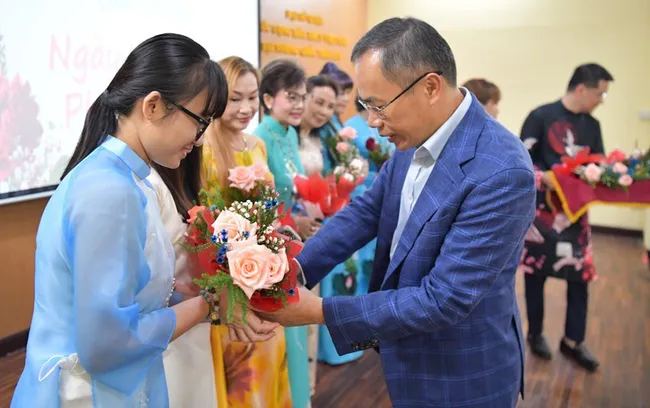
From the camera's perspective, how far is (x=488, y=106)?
145 inches

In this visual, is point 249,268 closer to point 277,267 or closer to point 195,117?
point 277,267

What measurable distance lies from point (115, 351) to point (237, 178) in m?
1.09

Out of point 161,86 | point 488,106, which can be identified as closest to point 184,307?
point 161,86

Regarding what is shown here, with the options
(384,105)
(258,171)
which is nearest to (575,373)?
(258,171)

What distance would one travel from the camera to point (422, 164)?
59.2 inches

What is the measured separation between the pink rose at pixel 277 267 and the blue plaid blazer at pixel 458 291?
174mm

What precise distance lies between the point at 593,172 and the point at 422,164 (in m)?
2.25

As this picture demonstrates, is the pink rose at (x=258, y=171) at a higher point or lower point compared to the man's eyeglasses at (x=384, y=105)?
lower

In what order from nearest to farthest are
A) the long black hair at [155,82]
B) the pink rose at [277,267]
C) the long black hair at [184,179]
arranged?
the long black hair at [155,82] < the pink rose at [277,267] < the long black hair at [184,179]

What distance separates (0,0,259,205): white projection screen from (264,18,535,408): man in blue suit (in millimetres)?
2588

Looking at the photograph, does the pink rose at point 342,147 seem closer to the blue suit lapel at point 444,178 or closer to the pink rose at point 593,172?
the pink rose at point 593,172

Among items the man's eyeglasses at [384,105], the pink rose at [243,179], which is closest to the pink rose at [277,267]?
the man's eyeglasses at [384,105]

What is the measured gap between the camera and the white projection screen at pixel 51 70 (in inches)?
126

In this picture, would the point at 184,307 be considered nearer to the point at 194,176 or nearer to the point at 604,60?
the point at 194,176
